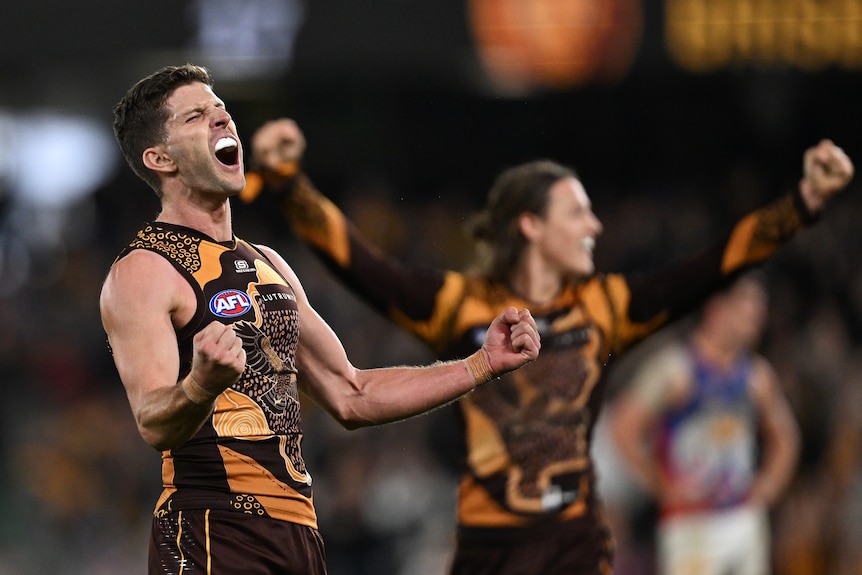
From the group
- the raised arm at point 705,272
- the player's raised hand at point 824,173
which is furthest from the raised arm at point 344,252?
the player's raised hand at point 824,173

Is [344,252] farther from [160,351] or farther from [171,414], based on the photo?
[171,414]

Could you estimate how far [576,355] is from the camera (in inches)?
227

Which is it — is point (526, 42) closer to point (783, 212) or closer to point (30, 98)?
point (783, 212)

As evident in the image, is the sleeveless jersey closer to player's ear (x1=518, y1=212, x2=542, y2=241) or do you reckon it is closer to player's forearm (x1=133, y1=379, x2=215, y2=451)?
player's ear (x1=518, y1=212, x2=542, y2=241)

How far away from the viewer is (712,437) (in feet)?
26.8

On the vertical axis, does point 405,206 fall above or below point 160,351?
below

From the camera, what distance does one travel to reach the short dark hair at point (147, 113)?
414 cm

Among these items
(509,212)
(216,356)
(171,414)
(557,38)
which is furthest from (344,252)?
(557,38)

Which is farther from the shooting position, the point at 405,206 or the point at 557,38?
the point at 405,206

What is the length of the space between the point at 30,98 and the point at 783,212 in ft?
47.5

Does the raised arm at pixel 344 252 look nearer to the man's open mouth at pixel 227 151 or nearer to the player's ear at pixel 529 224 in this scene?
the player's ear at pixel 529 224

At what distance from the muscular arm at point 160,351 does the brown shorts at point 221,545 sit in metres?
0.28

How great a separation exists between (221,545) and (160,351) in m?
0.56

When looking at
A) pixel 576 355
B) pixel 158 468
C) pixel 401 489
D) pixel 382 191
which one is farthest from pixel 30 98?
pixel 576 355
